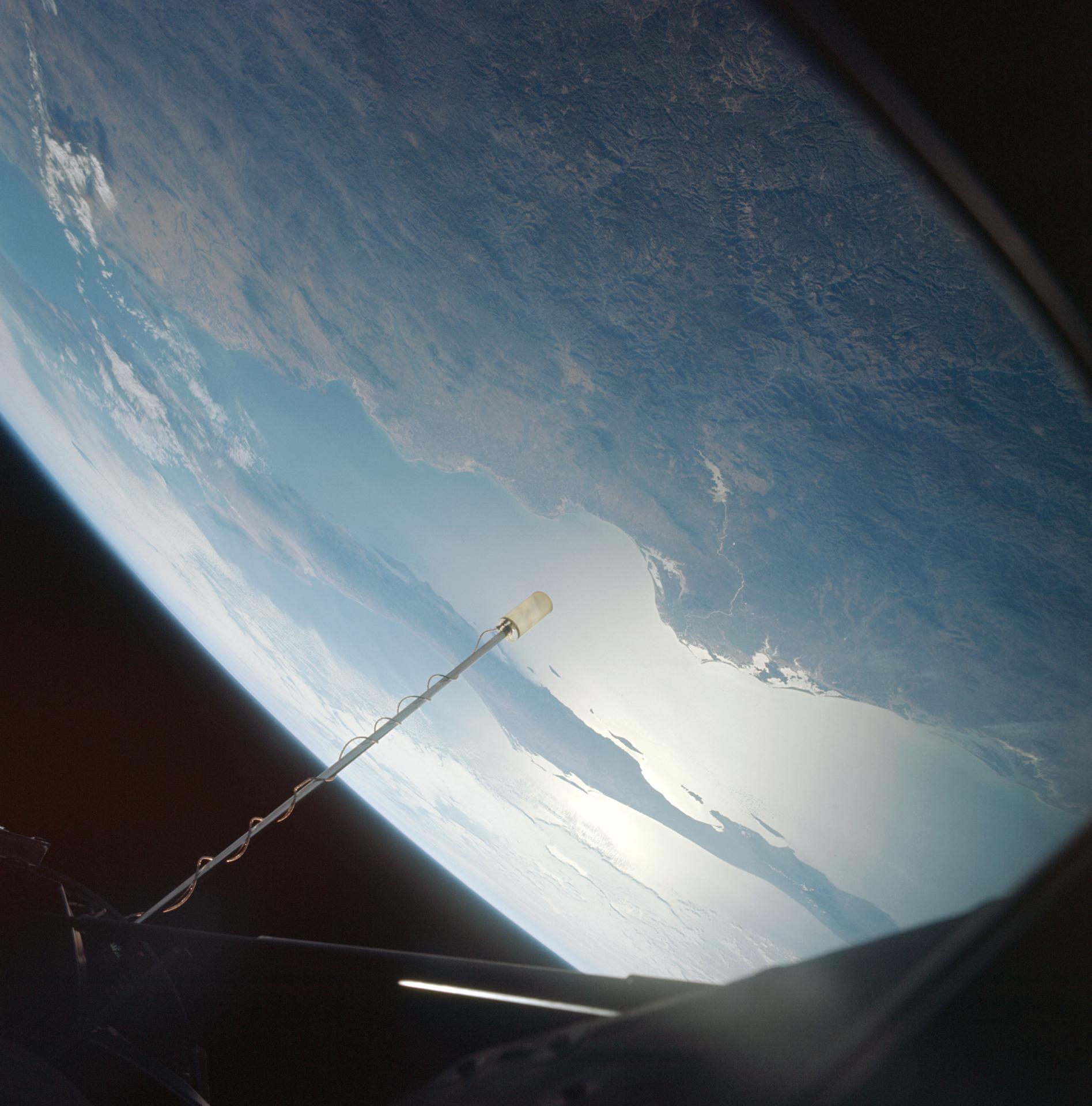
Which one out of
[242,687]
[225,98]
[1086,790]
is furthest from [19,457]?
[1086,790]

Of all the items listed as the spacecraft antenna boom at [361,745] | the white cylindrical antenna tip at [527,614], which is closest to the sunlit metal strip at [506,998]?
the spacecraft antenna boom at [361,745]

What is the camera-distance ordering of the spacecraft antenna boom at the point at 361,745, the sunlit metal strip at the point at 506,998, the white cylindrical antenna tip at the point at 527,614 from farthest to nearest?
the white cylindrical antenna tip at the point at 527,614
the spacecraft antenna boom at the point at 361,745
the sunlit metal strip at the point at 506,998

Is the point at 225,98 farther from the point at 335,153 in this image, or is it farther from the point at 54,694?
the point at 54,694

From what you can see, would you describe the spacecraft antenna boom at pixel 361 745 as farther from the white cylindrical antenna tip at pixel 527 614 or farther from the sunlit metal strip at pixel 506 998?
the sunlit metal strip at pixel 506 998

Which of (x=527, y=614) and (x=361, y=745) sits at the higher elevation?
(x=527, y=614)

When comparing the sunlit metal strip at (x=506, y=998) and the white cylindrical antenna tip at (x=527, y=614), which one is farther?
the white cylindrical antenna tip at (x=527, y=614)

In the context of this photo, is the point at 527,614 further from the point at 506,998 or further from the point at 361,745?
Result: the point at 506,998

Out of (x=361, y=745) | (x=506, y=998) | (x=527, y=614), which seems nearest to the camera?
(x=506, y=998)

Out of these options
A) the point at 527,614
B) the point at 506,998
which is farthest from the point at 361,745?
the point at 506,998
